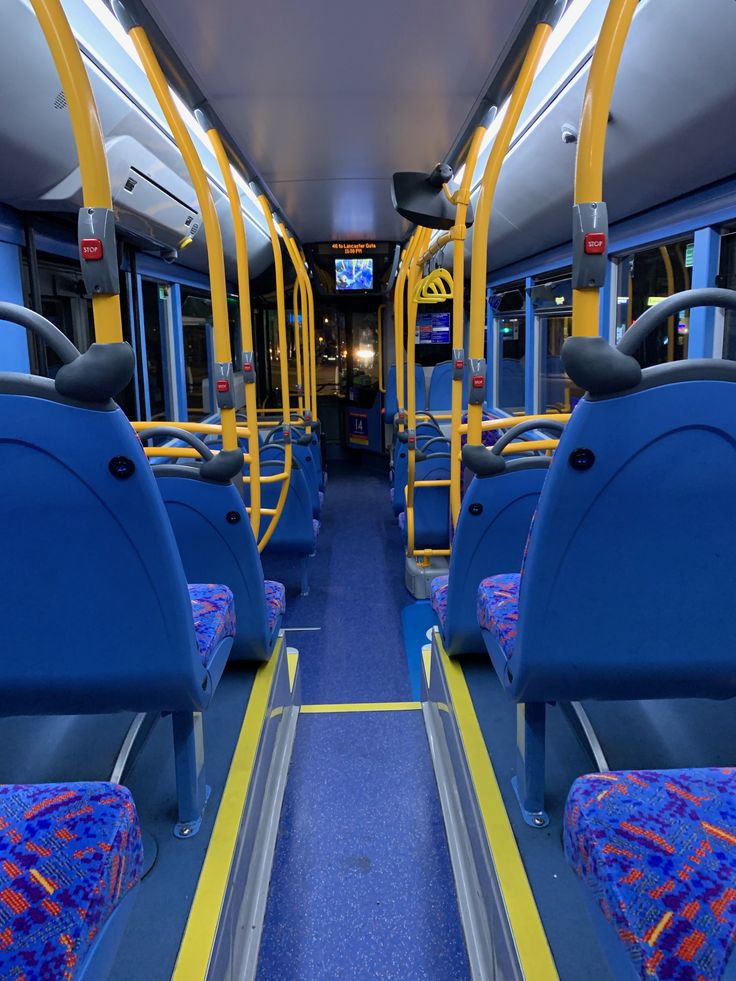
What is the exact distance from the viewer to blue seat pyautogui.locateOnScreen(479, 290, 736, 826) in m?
1.19

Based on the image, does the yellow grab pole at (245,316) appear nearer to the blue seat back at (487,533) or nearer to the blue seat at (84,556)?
the blue seat back at (487,533)

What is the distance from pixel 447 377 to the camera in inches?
345

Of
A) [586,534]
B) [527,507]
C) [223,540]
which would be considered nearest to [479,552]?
[527,507]

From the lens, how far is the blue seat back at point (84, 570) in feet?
3.96

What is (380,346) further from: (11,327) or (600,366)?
(600,366)

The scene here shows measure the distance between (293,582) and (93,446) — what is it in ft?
13.1

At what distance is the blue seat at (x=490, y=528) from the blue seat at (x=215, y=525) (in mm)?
693

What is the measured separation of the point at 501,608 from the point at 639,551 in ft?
1.95

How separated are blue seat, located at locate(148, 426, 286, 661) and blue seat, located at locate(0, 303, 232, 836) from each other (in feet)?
2.47

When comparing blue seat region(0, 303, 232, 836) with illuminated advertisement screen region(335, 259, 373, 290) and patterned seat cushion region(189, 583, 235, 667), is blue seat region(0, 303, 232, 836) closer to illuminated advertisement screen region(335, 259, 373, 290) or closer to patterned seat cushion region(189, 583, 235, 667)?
patterned seat cushion region(189, 583, 235, 667)

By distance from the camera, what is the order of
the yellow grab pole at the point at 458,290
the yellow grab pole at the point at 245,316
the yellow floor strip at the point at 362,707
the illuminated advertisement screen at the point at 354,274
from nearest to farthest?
the yellow grab pole at the point at 245,316 → the yellow grab pole at the point at 458,290 → the yellow floor strip at the point at 362,707 → the illuminated advertisement screen at the point at 354,274

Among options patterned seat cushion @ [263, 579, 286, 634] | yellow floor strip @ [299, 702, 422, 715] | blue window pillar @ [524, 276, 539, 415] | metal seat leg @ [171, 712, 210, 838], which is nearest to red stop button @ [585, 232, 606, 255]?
metal seat leg @ [171, 712, 210, 838]

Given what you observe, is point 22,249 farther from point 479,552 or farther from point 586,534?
point 586,534

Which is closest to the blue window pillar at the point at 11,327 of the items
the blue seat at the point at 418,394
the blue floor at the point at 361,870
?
the blue floor at the point at 361,870
